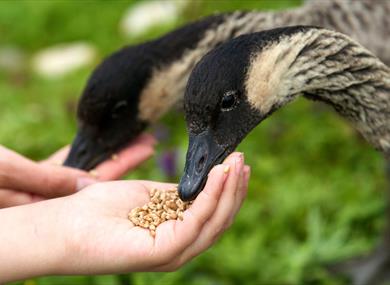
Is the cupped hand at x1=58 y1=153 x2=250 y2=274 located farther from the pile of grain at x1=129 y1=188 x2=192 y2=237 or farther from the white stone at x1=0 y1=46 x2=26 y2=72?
the white stone at x1=0 y1=46 x2=26 y2=72

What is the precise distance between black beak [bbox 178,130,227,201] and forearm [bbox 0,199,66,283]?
543mm

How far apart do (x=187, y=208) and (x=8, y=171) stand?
38.8 inches

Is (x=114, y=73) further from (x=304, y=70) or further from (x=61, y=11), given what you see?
(x=61, y=11)

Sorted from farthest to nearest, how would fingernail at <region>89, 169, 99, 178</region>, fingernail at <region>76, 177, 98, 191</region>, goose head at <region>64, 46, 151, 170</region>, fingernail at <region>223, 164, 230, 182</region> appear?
goose head at <region>64, 46, 151, 170</region>, fingernail at <region>89, 169, 99, 178</region>, fingernail at <region>76, 177, 98, 191</region>, fingernail at <region>223, 164, 230, 182</region>

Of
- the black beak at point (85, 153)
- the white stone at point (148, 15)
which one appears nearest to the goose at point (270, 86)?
the black beak at point (85, 153)

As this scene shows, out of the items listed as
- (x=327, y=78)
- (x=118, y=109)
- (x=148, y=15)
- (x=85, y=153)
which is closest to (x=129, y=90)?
(x=118, y=109)

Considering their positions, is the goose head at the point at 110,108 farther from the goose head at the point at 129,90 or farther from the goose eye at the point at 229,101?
the goose eye at the point at 229,101

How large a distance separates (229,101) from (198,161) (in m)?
0.32

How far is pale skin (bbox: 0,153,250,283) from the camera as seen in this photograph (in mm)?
2674

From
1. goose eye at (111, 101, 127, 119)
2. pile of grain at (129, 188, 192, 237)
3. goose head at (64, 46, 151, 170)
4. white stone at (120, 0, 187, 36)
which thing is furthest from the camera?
white stone at (120, 0, 187, 36)

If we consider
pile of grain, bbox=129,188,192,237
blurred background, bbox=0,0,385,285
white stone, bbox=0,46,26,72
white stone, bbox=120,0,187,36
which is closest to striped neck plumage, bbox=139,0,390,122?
blurred background, bbox=0,0,385,285

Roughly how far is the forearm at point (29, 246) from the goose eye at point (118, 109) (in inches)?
63.5

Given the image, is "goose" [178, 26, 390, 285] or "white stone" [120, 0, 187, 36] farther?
"white stone" [120, 0, 187, 36]

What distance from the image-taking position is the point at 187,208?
2918 millimetres
